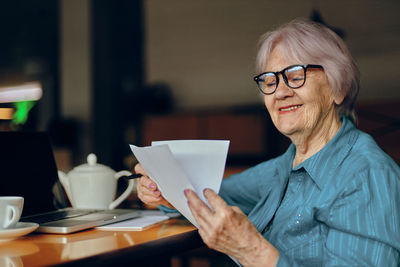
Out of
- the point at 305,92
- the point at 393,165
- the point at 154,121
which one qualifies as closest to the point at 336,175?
the point at 393,165

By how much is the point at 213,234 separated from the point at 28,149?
72 cm

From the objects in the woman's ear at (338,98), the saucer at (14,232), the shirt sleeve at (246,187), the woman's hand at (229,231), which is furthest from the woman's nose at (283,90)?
the saucer at (14,232)

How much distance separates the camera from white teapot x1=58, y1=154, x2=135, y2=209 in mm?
1370

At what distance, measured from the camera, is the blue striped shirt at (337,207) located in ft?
3.05

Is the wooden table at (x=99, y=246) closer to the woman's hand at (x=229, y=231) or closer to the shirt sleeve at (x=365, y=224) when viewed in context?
the woman's hand at (x=229, y=231)

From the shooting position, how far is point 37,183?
133 centimetres

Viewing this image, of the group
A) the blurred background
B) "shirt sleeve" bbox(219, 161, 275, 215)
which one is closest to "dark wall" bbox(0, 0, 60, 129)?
the blurred background

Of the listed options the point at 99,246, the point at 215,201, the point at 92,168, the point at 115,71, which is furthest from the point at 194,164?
the point at 115,71

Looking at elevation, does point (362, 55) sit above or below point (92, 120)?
above

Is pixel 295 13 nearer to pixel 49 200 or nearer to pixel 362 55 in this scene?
pixel 362 55

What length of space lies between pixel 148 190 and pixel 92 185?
19cm

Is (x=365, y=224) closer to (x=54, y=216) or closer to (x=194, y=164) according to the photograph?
(x=194, y=164)

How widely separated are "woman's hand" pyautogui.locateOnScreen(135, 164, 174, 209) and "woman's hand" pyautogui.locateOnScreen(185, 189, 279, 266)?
0.36 meters

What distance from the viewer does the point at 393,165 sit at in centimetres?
105
